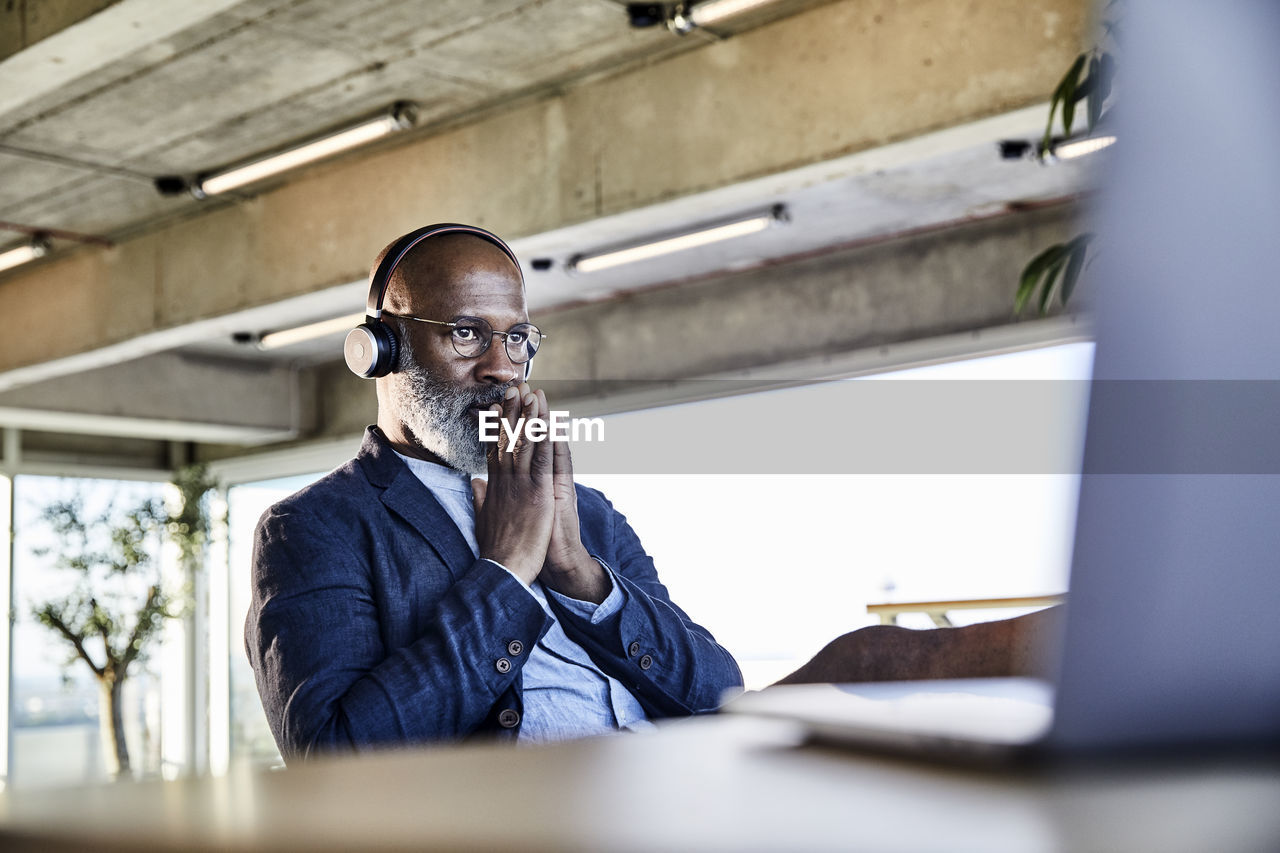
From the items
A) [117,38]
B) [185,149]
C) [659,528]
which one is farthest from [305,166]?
[659,528]

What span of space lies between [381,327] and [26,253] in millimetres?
6415

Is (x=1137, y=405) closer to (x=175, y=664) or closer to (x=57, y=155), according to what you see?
(x=57, y=155)

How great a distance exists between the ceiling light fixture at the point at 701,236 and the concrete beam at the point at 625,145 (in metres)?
1.62

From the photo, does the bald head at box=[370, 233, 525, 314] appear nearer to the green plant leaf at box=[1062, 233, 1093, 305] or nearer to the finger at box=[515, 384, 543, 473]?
the finger at box=[515, 384, 543, 473]

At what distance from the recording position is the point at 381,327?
162 centimetres

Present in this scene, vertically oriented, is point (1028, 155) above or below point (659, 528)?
above

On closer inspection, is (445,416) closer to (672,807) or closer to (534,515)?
(534,515)

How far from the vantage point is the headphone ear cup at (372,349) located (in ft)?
5.20

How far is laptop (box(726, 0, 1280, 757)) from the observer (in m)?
0.31

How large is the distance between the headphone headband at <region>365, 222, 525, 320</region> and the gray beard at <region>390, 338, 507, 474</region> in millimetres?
104

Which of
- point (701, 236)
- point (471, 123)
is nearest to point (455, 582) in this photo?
point (471, 123)

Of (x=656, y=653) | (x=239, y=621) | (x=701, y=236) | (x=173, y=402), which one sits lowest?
(x=239, y=621)

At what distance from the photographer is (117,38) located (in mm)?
3953

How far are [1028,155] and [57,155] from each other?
14.5ft
